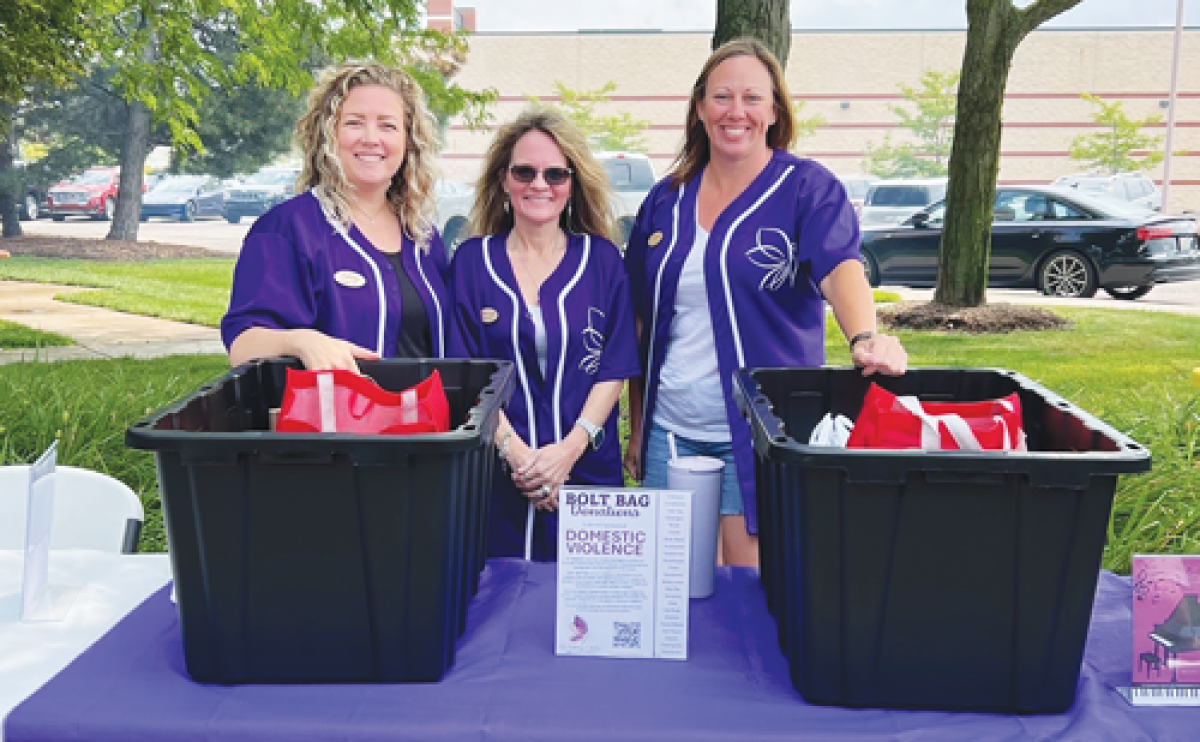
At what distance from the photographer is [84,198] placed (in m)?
21.9

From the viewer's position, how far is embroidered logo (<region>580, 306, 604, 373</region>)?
2.21 metres

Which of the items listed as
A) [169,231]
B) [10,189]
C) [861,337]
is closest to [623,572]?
[861,337]

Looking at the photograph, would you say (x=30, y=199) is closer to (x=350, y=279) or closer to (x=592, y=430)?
(x=350, y=279)

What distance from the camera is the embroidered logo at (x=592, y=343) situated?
2211 millimetres

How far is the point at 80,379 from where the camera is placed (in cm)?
509

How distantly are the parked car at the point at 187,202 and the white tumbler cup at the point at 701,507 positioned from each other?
25.0 metres

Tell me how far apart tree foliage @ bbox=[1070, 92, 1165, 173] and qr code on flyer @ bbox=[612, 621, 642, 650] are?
27.6 metres

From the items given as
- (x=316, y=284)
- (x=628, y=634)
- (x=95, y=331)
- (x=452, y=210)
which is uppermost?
Answer: (x=452, y=210)

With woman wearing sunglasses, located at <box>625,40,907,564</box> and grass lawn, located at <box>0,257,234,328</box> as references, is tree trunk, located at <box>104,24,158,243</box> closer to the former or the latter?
grass lawn, located at <box>0,257,234,328</box>

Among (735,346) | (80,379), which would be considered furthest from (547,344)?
(80,379)

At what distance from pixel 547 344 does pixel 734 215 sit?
0.47 m

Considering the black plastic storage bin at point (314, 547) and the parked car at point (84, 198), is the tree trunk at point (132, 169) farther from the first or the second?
the black plastic storage bin at point (314, 547)

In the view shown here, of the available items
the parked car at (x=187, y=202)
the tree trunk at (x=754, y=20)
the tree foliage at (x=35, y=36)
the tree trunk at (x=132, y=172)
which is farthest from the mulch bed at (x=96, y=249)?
the tree trunk at (x=754, y=20)

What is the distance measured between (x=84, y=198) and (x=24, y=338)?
1607 cm
